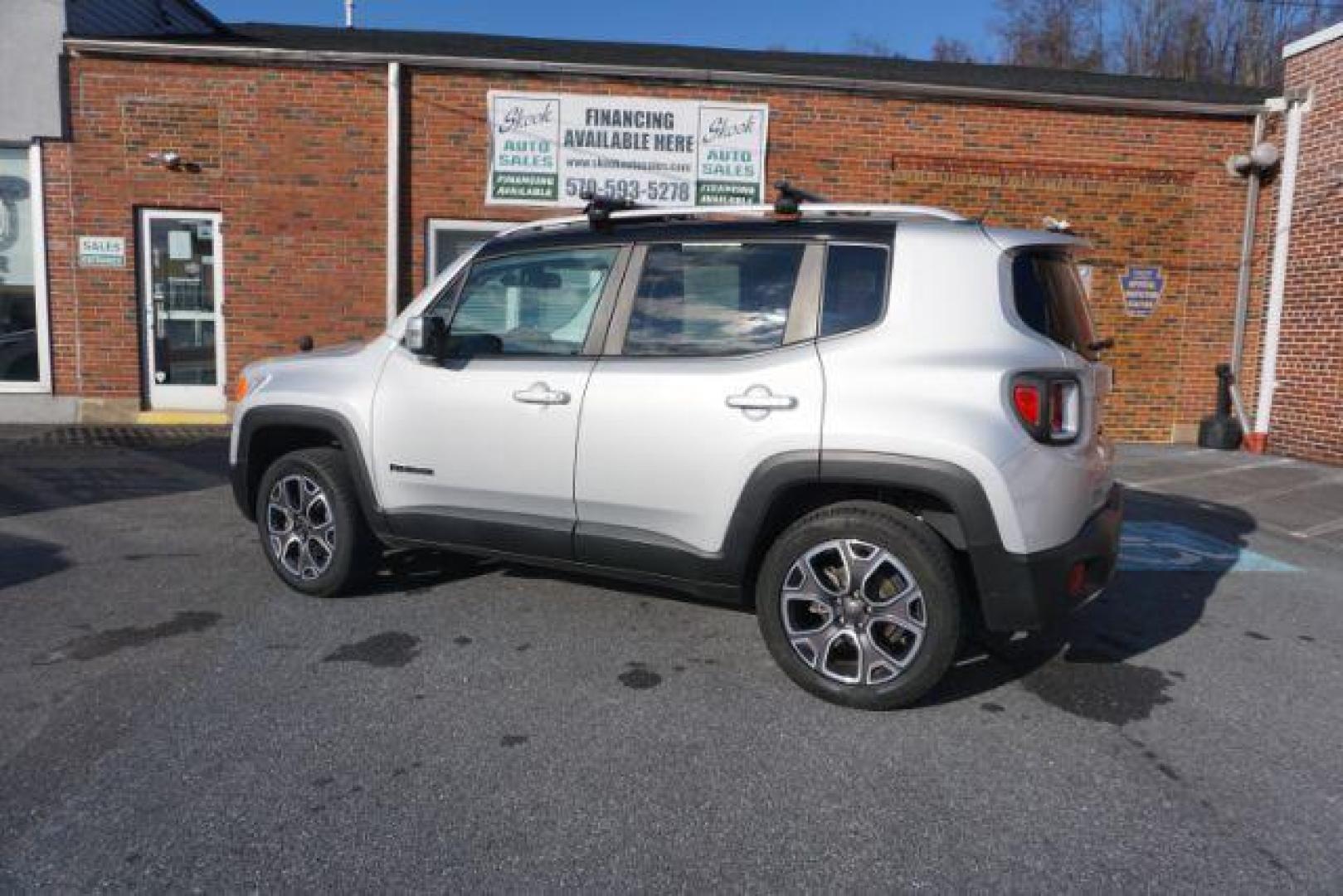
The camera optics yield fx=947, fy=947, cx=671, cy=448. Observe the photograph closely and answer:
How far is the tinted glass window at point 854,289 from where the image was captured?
11.8 feet

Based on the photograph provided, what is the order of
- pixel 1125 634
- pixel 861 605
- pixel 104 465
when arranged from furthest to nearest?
pixel 104 465
pixel 1125 634
pixel 861 605

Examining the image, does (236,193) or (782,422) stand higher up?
(236,193)

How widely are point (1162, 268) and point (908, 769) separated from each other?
9893 millimetres

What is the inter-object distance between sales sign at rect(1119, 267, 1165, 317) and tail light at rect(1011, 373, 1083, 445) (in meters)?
8.57

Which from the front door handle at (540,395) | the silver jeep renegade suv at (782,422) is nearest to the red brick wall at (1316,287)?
the silver jeep renegade suv at (782,422)

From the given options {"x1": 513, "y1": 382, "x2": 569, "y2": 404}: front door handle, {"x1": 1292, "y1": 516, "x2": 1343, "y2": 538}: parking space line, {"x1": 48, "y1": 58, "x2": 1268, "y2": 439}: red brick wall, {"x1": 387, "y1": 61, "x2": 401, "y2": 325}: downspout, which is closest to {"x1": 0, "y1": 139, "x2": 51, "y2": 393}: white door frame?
{"x1": 48, "y1": 58, "x2": 1268, "y2": 439}: red brick wall

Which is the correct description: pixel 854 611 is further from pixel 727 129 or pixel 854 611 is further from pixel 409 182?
pixel 409 182

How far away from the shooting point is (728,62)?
A: 1155 cm

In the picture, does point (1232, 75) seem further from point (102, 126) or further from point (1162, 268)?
point (102, 126)

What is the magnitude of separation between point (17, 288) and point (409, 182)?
15.1ft

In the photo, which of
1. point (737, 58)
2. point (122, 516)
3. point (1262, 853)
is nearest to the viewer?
point (1262, 853)

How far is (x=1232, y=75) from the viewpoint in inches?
1102

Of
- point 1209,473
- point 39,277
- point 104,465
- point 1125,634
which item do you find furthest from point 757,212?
point 39,277

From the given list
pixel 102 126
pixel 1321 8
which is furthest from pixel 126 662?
pixel 1321 8
